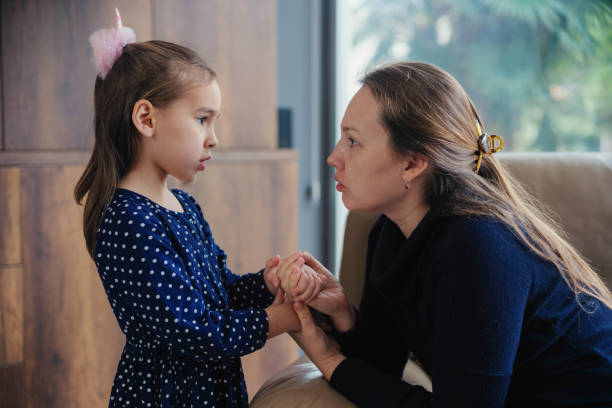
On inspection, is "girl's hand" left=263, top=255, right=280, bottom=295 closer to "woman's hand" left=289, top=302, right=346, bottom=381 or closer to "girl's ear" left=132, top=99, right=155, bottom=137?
"woman's hand" left=289, top=302, right=346, bottom=381

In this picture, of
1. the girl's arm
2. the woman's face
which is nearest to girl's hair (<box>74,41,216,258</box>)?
the girl's arm

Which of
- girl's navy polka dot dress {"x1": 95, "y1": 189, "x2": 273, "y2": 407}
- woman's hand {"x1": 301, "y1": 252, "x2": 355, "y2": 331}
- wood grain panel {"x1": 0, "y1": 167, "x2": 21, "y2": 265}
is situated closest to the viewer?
girl's navy polka dot dress {"x1": 95, "y1": 189, "x2": 273, "y2": 407}

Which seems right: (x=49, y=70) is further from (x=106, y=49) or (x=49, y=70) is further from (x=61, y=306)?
(x=61, y=306)

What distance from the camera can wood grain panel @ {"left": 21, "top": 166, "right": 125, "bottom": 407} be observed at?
157cm

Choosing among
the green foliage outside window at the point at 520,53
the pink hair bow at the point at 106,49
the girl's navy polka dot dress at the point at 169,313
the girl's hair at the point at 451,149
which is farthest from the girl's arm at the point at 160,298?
the green foliage outside window at the point at 520,53

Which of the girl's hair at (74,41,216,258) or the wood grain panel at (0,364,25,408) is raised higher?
the girl's hair at (74,41,216,258)

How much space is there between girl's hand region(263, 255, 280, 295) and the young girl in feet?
0.18

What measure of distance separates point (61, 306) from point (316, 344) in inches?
31.8

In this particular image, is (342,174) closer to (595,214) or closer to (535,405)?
(535,405)

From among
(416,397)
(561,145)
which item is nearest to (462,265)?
(416,397)

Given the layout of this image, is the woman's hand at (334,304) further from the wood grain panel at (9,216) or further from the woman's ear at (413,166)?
the wood grain panel at (9,216)

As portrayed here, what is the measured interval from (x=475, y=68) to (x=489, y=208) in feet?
6.00

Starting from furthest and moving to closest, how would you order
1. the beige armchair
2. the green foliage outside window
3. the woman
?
the green foliage outside window
the beige armchair
the woman

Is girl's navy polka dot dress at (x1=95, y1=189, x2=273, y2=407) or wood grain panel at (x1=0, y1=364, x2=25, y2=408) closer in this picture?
girl's navy polka dot dress at (x1=95, y1=189, x2=273, y2=407)
